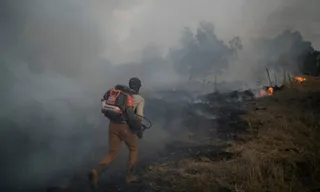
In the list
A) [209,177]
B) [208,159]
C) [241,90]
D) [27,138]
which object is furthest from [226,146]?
[241,90]

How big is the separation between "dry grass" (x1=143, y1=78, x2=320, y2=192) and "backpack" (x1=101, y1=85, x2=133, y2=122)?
100 centimetres

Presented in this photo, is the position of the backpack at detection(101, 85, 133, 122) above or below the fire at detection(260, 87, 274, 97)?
below

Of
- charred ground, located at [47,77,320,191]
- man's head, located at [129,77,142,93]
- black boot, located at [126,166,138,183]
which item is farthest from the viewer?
man's head, located at [129,77,142,93]

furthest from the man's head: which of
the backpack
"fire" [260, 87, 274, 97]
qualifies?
"fire" [260, 87, 274, 97]

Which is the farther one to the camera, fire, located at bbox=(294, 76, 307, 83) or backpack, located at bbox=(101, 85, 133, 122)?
fire, located at bbox=(294, 76, 307, 83)

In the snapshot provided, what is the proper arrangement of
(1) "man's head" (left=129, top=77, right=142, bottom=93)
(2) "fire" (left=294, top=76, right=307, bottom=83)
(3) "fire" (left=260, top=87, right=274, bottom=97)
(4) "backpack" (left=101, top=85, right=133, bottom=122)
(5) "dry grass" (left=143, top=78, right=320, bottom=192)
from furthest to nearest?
1. (3) "fire" (left=260, top=87, right=274, bottom=97)
2. (2) "fire" (left=294, top=76, right=307, bottom=83)
3. (1) "man's head" (left=129, top=77, right=142, bottom=93)
4. (4) "backpack" (left=101, top=85, right=133, bottom=122)
5. (5) "dry grass" (left=143, top=78, right=320, bottom=192)

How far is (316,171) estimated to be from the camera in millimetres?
4109

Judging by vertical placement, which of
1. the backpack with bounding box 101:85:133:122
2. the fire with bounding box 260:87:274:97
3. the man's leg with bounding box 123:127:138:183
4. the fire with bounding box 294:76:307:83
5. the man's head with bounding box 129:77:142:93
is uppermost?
the fire with bounding box 294:76:307:83

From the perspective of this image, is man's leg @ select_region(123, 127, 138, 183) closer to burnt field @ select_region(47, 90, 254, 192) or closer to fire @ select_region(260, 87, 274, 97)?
burnt field @ select_region(47, 90, 254, 192)

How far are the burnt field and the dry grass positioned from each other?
0.29m

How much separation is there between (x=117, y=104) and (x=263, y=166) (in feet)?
6.99

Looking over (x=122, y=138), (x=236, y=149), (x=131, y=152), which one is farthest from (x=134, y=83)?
(x=236, y=149)

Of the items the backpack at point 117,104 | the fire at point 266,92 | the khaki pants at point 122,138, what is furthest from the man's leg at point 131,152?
the fire at point 266,92

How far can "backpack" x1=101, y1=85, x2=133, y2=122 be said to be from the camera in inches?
166
